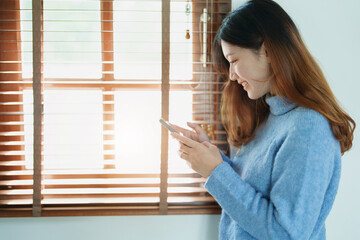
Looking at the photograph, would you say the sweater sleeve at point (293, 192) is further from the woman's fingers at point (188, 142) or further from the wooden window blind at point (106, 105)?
the wooden window blind at point (106, 105)

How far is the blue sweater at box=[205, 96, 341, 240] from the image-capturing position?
0.72 metres

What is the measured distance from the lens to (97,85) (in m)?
1.34

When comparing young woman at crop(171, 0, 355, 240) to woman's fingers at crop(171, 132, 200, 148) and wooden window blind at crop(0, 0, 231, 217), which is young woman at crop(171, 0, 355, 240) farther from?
wooden window blind at crop(0, 0, 231, 217)

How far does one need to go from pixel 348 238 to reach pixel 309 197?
0.91 metres

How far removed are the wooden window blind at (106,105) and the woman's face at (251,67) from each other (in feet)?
1.39

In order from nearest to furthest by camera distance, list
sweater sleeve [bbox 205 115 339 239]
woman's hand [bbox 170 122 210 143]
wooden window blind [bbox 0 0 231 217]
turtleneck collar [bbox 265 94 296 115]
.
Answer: sweater sleeve [bbox 205 115 339 239]
turtleneck collar [bbox 265 94 296 115]
woman's hand [bbox 170 122 210 143]
wooden window blind [bbox 0 0 231 217]

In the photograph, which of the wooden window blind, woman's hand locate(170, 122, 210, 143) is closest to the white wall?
the wooden window blind

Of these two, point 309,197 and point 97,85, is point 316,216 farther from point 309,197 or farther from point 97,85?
point 97,85

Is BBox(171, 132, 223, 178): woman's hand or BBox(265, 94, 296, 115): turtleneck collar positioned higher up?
BBox(265, 94, 296, 115): turtleneck collar

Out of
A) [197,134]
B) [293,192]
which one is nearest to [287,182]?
[293,192]

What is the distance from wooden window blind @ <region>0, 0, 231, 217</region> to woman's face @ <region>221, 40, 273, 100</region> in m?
0.42

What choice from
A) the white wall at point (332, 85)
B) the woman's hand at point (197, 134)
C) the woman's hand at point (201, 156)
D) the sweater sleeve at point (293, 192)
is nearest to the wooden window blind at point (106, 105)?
the white wall at point (332, 85)

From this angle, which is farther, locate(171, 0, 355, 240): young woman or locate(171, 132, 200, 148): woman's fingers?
locate(171, 132, 200, 148): woman's fingers

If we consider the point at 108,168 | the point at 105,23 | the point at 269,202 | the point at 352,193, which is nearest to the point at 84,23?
the point at 105,23
